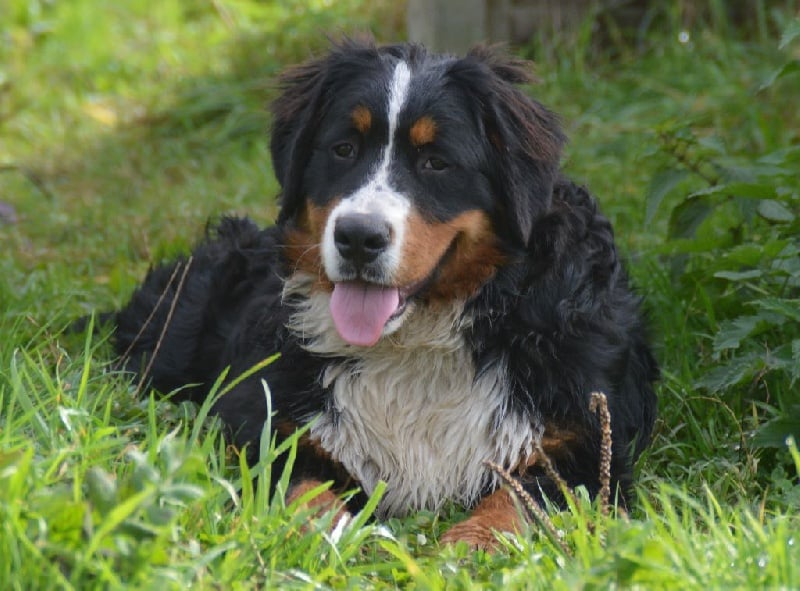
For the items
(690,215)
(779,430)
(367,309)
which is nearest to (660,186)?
(690,215)

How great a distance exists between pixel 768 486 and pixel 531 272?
95 cm

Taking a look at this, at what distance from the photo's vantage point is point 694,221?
15.5 ft

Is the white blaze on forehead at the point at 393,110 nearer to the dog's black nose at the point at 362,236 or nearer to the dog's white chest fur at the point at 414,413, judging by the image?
the dog's black nose at the point at 362,236

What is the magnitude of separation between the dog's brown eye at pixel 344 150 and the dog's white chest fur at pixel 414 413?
1.47 ft

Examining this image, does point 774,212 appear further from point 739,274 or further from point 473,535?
point 473,535

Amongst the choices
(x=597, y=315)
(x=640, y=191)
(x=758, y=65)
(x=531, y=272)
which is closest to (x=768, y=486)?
(x=597, y=315)

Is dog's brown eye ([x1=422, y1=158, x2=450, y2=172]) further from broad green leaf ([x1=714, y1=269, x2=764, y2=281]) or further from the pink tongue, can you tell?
broad green leaf ([x1=714, y1=269, x2=764, y2=281])

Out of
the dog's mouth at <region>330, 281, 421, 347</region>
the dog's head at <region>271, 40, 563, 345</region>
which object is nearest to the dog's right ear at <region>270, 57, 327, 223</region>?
the dog's head at <region>271, 40, 563, 345</region>

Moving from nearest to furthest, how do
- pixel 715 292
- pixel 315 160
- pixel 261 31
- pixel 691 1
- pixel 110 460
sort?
pixel 110 460
pixel 315 160
pixel 715 292
pixel 691 1
pixel 261 31

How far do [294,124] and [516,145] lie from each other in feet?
2.31

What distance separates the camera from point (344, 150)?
3.65 meters

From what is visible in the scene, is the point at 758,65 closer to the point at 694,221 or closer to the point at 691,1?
the point at 691,1

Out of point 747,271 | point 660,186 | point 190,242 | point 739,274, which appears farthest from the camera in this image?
point 190,242

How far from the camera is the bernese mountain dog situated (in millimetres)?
3547
